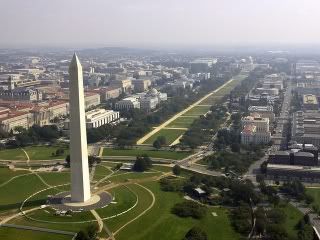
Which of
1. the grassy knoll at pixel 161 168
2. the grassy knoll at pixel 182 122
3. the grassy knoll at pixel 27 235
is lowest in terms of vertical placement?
the grassy knoll at pixel 182 122

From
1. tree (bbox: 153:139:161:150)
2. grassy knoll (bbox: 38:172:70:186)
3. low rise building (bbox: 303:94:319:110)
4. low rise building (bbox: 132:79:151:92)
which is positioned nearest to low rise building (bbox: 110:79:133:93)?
low rise building (bbox: 132:79:151:92)

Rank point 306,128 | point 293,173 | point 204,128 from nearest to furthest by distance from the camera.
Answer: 1. point 293,173
2. point 306,128
3. point 204,128

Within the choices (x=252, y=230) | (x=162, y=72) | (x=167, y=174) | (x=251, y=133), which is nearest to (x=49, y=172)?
(x=167, y=174)

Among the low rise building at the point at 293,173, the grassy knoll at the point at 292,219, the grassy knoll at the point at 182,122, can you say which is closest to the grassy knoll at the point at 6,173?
the low rise building at the point at 293,173

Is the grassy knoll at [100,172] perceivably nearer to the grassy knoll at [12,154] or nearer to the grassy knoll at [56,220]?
the grassy knoll at [56,220]

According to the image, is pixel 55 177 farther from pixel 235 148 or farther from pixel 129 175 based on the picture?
pixel 235 148

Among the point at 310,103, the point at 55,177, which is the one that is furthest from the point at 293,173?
the point at 310,103

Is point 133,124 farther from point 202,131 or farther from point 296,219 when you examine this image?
point 296,219
